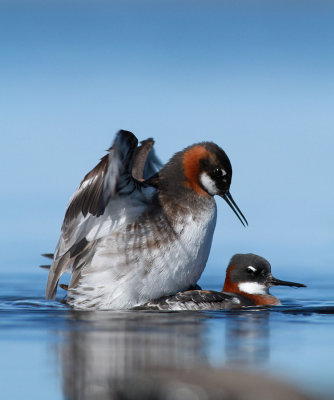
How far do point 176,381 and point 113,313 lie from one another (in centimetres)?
468

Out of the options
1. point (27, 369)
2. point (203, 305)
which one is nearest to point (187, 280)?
point (203, 305)

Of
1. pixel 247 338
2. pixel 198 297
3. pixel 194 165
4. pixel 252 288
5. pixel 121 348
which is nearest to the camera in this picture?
pixel 121 348

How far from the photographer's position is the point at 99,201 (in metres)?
9.68

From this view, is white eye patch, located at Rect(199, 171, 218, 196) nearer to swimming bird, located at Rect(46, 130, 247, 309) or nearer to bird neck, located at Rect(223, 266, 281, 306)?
swimming bird, located at Rect(46, 130, 247, 309)

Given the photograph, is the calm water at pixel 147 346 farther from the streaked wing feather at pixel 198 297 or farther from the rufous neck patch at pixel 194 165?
the rufous neck patch at pixel 194 165

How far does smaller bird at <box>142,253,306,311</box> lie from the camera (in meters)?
10.3

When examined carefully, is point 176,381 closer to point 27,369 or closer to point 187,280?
point 27,369

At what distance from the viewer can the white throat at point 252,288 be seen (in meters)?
11.6

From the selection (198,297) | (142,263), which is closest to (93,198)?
(142,263)

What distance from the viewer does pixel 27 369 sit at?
6.32 meters

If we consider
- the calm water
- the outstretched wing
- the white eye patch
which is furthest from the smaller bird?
the white eye patch

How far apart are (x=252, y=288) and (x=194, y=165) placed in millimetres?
2121

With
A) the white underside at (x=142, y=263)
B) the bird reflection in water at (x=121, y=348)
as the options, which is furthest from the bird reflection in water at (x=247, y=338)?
the white underside at (x=142, y=263)

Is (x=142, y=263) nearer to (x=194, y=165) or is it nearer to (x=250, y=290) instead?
(x=194, y=165)
